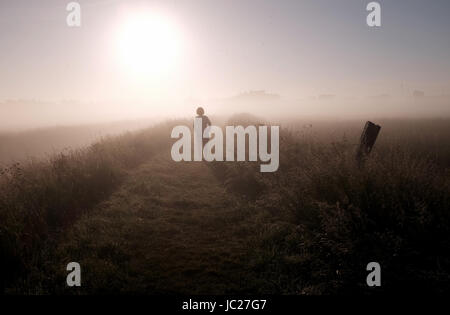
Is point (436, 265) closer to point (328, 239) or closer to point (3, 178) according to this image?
point (328, 239)

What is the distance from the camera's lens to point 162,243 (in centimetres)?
530

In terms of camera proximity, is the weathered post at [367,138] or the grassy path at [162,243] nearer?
the grassy path at [162,243]

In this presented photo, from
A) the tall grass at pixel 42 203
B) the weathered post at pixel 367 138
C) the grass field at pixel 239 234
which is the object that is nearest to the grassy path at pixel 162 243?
the grass field at pixel 239 234

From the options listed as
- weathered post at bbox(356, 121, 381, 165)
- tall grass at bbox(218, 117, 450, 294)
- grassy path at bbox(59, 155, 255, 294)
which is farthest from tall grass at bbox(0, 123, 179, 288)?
weathered post at bbox(356, 121, 381, 165)

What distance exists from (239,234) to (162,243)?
1.50m

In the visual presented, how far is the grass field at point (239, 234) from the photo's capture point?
3906mm

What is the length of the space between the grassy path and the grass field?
0.07 ft

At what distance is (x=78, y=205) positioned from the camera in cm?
680

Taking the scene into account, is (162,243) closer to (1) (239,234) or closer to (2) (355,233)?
(1) (239,234)

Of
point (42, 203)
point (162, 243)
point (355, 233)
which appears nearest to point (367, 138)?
point (355, 233)

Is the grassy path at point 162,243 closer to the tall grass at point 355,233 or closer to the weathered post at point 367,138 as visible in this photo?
the tall grass at point 355,233

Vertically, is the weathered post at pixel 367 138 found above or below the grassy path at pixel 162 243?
above

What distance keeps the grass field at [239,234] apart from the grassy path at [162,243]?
0.07 feet
